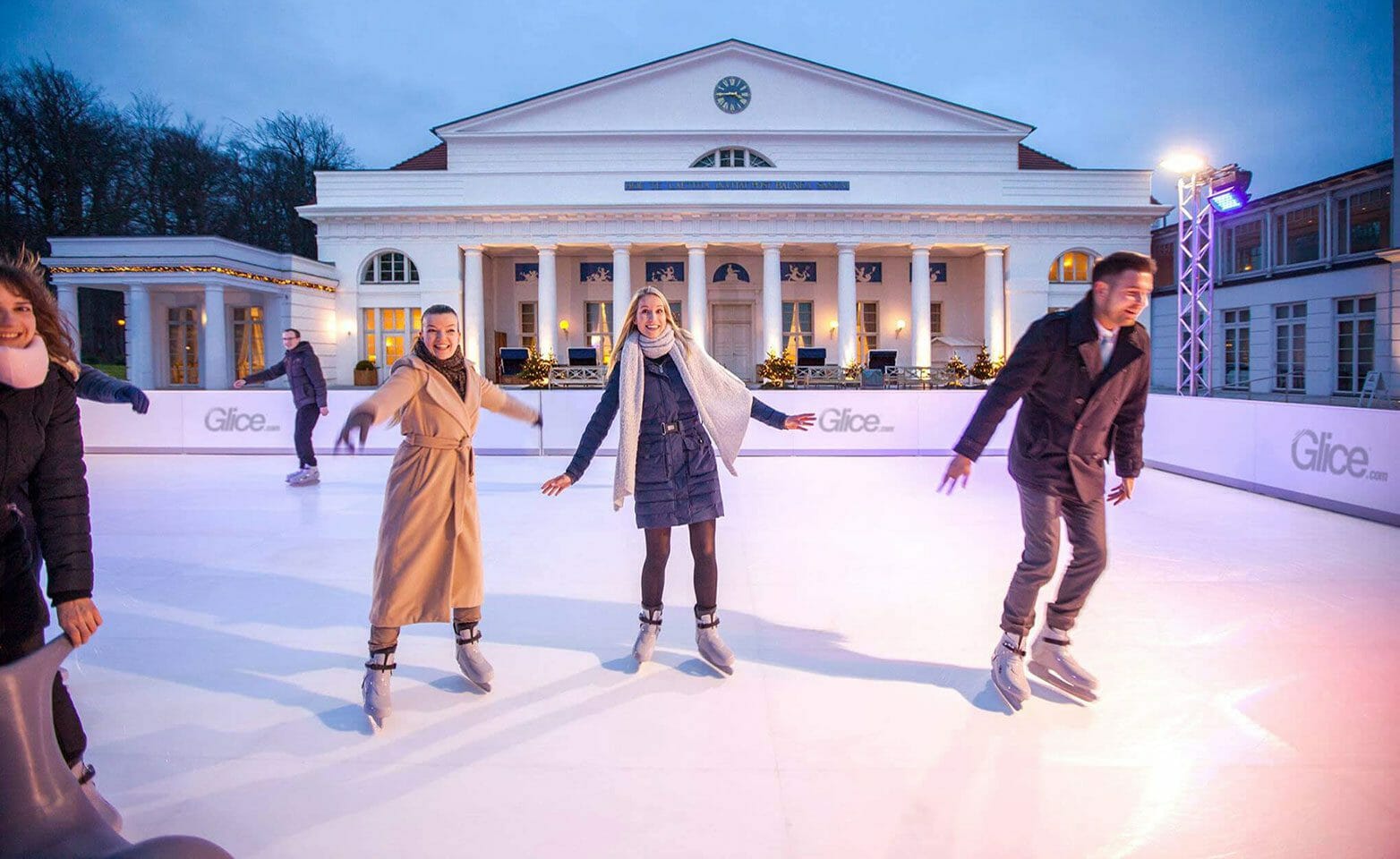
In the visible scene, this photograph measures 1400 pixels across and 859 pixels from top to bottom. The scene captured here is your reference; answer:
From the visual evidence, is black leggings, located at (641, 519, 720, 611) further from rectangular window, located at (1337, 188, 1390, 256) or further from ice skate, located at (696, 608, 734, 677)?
rectangular window, located at (1337, 188, 1390, 256)

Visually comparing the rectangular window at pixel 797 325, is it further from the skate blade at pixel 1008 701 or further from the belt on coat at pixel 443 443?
the belt on coat at pixel 443 443

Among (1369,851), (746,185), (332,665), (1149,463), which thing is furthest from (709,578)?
(746,185)

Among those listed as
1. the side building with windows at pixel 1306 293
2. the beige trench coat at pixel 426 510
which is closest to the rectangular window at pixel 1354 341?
the side building with windows at pixel 1306 293

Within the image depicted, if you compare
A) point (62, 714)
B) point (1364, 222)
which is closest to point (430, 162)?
point (1364, 222)

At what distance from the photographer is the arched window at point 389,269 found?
33219 millimetres

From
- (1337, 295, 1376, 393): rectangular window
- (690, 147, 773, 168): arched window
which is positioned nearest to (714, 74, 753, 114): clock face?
(690, 147, 773, 168): arched window

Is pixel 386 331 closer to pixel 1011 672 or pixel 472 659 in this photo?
pixel 472 659

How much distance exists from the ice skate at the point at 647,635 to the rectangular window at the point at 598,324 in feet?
105

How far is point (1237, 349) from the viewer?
31094 mm

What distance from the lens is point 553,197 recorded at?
33.8m

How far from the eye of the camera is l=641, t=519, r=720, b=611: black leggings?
13.8 ft

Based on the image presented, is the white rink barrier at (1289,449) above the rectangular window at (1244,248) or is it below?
below

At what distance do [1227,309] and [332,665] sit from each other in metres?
34.9

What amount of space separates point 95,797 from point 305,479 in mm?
9046
